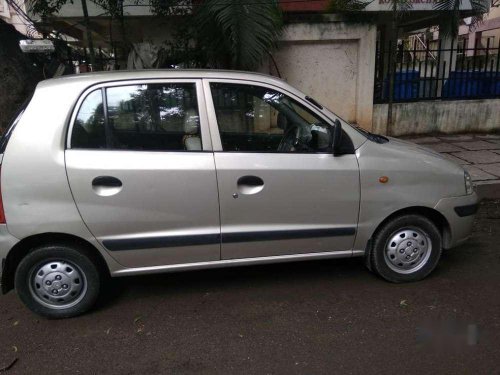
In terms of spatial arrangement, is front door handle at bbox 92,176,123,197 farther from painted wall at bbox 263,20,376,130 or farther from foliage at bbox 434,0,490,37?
foliage at bbox 434,0,490,37

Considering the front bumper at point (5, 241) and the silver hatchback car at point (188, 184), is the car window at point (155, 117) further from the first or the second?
the front bumper at point (5, 241)

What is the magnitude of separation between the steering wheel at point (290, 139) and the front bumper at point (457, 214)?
1228mm

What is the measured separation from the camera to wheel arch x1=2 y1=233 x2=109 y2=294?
3.23 meters

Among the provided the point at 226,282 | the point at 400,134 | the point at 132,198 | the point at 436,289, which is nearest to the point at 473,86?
the point at 400,134

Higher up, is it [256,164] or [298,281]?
[256,164]

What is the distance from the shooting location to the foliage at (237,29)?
23.2ft

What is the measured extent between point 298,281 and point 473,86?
7.54 meters

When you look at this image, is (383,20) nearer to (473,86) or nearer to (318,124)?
(473,86)

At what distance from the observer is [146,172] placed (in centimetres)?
322

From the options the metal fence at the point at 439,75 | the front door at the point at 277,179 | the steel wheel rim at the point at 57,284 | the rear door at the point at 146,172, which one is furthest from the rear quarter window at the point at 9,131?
the metal fence at the point at 439,75

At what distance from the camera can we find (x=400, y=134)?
9.33 meters

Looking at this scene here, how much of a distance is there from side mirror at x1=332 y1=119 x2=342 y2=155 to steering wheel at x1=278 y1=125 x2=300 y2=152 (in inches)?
11.9

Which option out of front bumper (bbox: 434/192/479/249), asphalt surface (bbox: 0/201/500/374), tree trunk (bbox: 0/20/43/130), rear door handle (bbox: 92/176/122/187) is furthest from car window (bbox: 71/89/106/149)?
tree trunk (bbox: 0/20/43/130)

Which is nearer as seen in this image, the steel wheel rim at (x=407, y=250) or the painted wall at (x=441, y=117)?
the steel wheel rim at (x=407, y=250)
